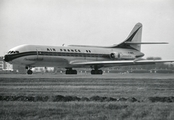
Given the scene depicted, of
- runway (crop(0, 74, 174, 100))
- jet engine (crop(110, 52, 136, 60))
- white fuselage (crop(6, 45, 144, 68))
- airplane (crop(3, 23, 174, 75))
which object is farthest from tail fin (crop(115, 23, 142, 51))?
runway (crop(0, 74, 174, 100))

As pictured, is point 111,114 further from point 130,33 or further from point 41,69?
point 41,69

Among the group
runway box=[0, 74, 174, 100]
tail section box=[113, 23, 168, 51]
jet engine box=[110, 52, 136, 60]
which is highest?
tail section box=[113, 23, 168, 51]

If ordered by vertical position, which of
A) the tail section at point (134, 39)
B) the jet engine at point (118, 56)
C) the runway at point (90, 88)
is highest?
the tail section at point (134, 39)

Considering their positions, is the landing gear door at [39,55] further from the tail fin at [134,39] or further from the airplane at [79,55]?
the tail fin at [134,39]

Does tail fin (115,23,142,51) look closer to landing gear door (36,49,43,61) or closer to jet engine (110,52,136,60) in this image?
jet engine (110,52,136,60)

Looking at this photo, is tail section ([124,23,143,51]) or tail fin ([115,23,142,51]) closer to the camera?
tail fin ([115,23,142,51])

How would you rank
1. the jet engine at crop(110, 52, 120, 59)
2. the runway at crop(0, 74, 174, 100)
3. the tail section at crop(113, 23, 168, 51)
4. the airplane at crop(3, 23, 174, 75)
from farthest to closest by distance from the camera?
the tail section at crop(113, 23, 168, 51) → the jet engine at crop(110, 52, 120, 59) → the airplane at crop(3, 23, 174, 75) → the runway at crop(0, 74, 174, 100)

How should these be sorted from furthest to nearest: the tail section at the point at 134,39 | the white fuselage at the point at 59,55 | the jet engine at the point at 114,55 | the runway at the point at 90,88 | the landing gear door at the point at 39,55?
the tail section at the point at 134,39 < the jet engine at the point at 114,55 < the landing gear door at the point at 39,55 < the white fuselage at the point at 59,55 < the runway at the point at 90,88

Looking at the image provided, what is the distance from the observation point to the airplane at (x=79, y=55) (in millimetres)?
40938

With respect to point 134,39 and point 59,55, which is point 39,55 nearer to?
point 59,55

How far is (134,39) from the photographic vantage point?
176 ft

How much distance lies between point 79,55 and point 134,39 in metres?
11.5

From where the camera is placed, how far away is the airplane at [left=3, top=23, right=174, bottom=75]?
1612 inches

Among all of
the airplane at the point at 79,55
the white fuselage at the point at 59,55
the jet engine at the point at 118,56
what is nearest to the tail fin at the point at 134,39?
the airplane at the point at 79,55
